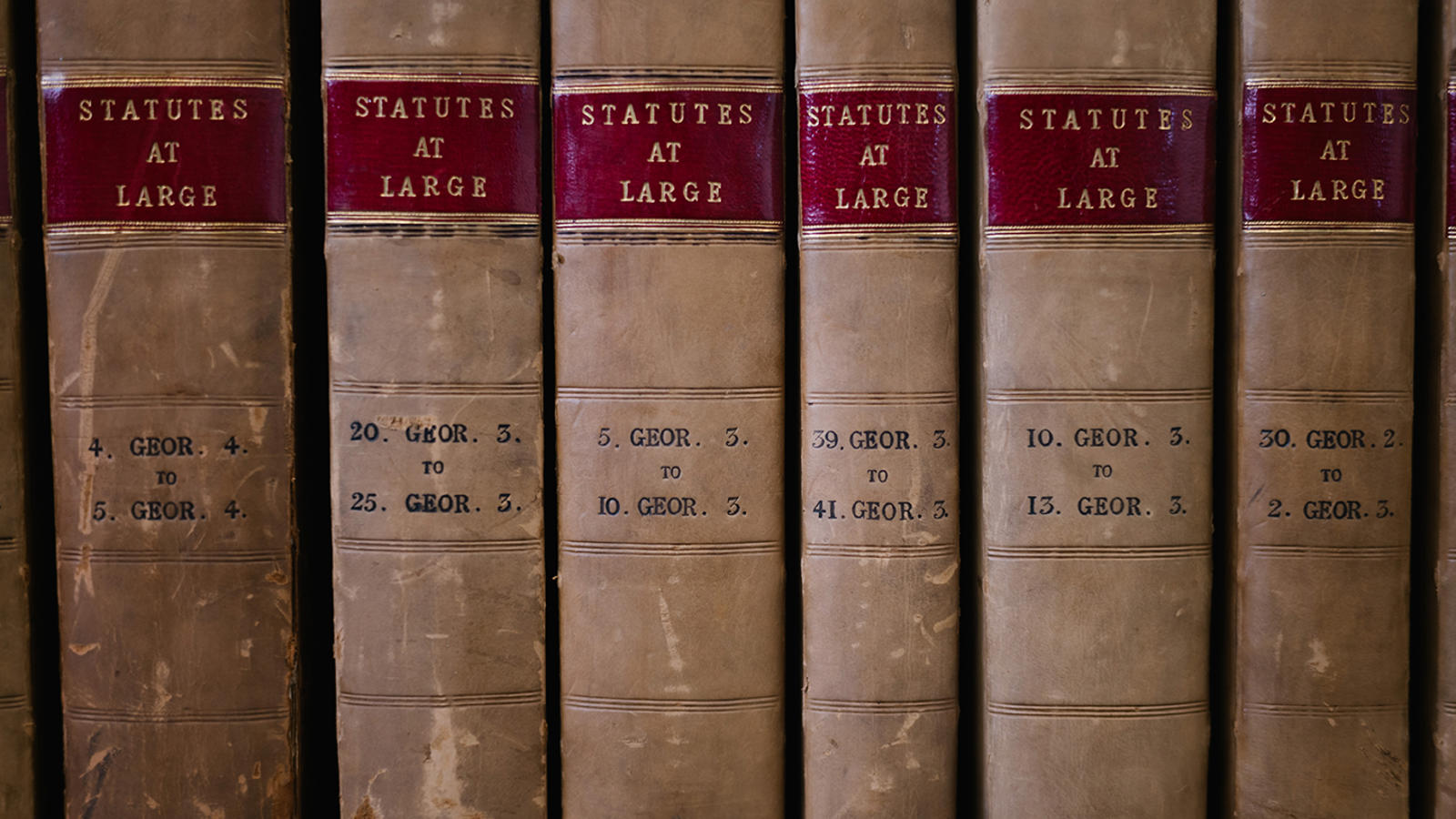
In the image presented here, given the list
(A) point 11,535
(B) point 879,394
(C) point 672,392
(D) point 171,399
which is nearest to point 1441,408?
(B) point 879,394

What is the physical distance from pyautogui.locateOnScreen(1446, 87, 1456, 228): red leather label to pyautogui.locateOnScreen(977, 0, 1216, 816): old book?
146 mm

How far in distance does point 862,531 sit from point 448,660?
28 cm

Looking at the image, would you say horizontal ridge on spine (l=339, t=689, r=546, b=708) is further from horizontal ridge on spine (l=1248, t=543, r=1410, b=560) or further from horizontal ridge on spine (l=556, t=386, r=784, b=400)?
horizontal ridge on spine (l=1248, t=543, r=1410, b=560)

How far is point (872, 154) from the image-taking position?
2.32 feet

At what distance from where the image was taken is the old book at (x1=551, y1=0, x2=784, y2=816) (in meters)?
0.71

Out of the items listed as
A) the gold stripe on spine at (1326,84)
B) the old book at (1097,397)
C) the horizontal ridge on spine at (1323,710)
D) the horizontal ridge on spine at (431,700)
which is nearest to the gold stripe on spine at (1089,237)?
the old book at (1097,397)

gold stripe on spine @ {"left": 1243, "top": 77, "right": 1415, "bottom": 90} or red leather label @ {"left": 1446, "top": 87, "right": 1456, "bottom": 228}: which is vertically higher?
gold stripe on spine @ {"left": 1243, "top": 77, "right": 1415, "bottom": 90}

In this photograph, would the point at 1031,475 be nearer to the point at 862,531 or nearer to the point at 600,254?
the point at 862,531

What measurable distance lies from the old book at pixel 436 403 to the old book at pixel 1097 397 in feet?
0.99

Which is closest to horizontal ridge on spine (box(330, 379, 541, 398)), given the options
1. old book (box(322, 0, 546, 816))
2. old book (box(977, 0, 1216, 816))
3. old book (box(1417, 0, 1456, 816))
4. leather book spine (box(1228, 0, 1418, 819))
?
old book (box(322, 0, 546, 816))

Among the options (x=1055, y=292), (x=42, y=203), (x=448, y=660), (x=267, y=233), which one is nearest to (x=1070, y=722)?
(x=1055, y=292)

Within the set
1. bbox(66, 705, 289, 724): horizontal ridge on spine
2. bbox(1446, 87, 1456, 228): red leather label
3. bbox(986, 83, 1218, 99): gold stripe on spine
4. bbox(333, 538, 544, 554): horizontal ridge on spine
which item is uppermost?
bbox(986, 83, 1218, 99): gold stripe on spine

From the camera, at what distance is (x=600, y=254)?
2.35ft

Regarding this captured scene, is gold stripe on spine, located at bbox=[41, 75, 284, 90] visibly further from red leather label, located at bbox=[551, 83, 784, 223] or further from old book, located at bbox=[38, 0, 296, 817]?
red leather label, located at bbox=[551, 83, 784, 223]
